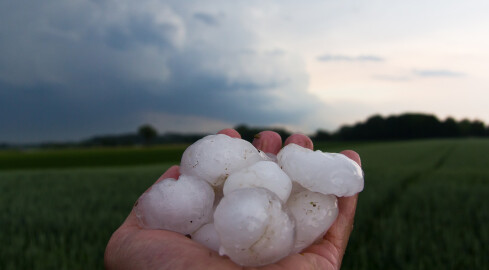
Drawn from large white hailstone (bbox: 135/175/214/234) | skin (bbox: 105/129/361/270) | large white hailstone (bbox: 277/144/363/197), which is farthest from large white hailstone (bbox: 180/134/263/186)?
skin (bbox: 105/129/361/270)

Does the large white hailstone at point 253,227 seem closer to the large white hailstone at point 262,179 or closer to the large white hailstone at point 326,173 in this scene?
the large white hailstone at point 262,179

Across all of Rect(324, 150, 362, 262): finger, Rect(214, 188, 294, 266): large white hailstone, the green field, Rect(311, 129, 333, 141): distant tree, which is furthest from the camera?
Rect(311, 129, 333, 141): distant tree

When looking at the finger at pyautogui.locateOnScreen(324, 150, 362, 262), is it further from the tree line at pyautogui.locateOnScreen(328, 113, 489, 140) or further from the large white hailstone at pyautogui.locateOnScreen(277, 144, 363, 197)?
the tree line at pyautogui.locateOnScreen(328, 113, 489, 140)

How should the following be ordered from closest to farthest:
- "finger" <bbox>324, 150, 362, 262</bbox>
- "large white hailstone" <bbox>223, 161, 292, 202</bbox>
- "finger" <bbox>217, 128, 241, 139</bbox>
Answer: "large white hailstone" <bbox>223, 161, 292, 202</bbox> < "finger" <bbox>324, 150, 362, 262</bbox> < "finger" <bbox>217, 128, 241, 139</bbox>

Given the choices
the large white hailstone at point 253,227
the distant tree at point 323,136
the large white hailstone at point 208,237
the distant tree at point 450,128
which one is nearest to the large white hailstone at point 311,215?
the large white hailstone at point 253,227

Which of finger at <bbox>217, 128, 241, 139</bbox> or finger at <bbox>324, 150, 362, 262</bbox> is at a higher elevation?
finger at <bbox>217, 128, 241, 139</bbox>

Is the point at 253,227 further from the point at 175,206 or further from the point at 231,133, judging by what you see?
the point at 231,133

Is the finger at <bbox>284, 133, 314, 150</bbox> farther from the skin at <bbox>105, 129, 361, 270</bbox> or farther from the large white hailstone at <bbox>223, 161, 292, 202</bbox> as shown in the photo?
the large white hailstone at <bbox>223, 161, 292, 202</bbox>

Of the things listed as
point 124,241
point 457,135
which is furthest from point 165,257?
point 457,135

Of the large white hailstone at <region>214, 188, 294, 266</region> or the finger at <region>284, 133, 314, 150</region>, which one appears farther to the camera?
the finger at <region>284, 133, 314, 150</region>
